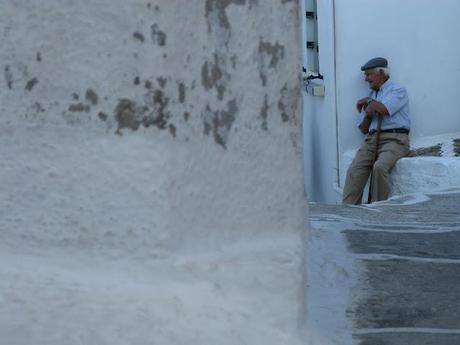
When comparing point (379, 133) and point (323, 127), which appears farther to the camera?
point (323, 127)


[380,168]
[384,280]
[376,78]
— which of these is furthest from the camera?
[376,78]

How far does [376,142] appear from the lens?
710 cm

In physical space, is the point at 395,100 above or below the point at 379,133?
above

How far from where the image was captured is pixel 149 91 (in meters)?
1.54

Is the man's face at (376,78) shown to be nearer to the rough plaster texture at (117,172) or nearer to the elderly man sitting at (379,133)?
the elderly man sitting at (379,133)

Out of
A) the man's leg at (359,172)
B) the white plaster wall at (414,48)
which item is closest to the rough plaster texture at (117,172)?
the man's leg at (359,172)

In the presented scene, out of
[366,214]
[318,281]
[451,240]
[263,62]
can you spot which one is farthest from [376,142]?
[263,62]

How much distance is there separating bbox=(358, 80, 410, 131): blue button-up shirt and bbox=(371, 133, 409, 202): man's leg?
10 cm

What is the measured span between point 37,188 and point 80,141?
113 mm

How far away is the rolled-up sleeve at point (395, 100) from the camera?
7.00m

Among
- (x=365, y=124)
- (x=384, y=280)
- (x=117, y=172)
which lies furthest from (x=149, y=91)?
(x=365, y=124)

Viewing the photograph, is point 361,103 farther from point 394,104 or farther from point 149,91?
point 149,91

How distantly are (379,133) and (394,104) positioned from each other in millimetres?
266

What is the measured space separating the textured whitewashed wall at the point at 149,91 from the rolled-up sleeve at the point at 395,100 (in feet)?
18.0
